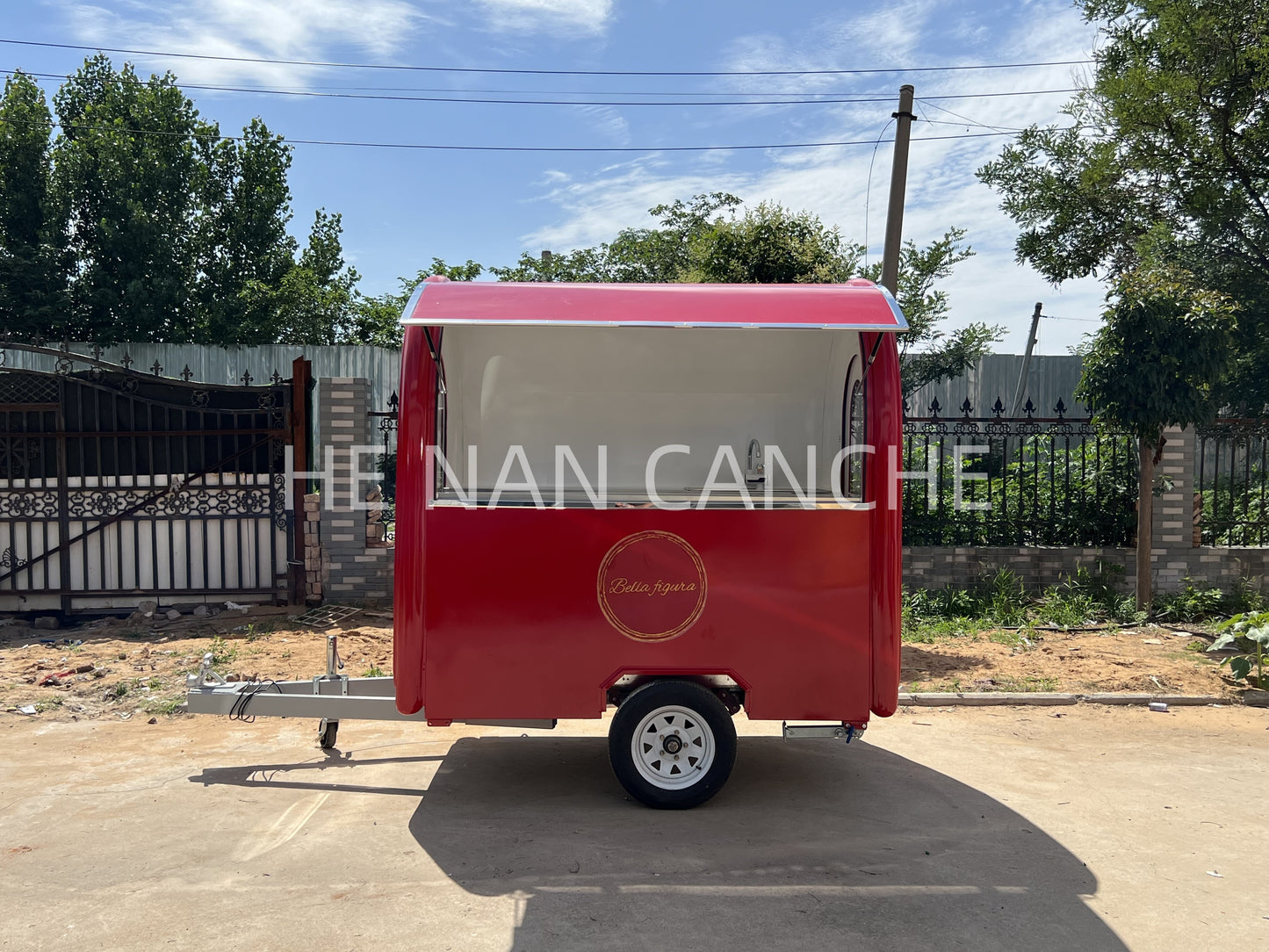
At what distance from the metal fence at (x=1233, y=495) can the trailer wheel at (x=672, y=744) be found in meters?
8.17

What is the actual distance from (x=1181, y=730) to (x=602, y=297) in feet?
17.9

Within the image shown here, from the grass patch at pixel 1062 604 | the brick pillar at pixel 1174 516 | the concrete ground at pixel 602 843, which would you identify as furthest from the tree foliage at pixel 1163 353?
the concrete ground at pixel 602 843

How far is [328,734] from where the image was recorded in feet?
19.6

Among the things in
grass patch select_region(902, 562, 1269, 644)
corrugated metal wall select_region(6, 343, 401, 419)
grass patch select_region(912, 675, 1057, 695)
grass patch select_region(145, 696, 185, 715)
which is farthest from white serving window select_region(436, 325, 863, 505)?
corrugated metal wall select_region(6, 343, 401, 419)

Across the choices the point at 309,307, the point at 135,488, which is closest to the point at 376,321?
the point at 309,307

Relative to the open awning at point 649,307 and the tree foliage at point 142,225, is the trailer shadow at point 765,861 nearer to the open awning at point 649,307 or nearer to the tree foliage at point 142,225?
the open awning at point 649,307

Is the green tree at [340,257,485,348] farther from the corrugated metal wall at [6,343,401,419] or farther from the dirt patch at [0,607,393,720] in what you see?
the dirt patch at [0,607,393,720]

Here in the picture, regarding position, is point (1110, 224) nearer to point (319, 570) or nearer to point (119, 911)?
point (319, 570)

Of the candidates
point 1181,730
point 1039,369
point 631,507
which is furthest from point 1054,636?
point 1039,369

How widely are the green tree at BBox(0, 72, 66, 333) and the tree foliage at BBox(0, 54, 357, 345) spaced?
3 cm

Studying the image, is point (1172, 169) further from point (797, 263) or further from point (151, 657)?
point (151, 657)

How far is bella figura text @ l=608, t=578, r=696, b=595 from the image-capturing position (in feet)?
15.9

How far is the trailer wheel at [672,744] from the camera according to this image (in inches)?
194

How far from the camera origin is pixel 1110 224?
16.5 metres
